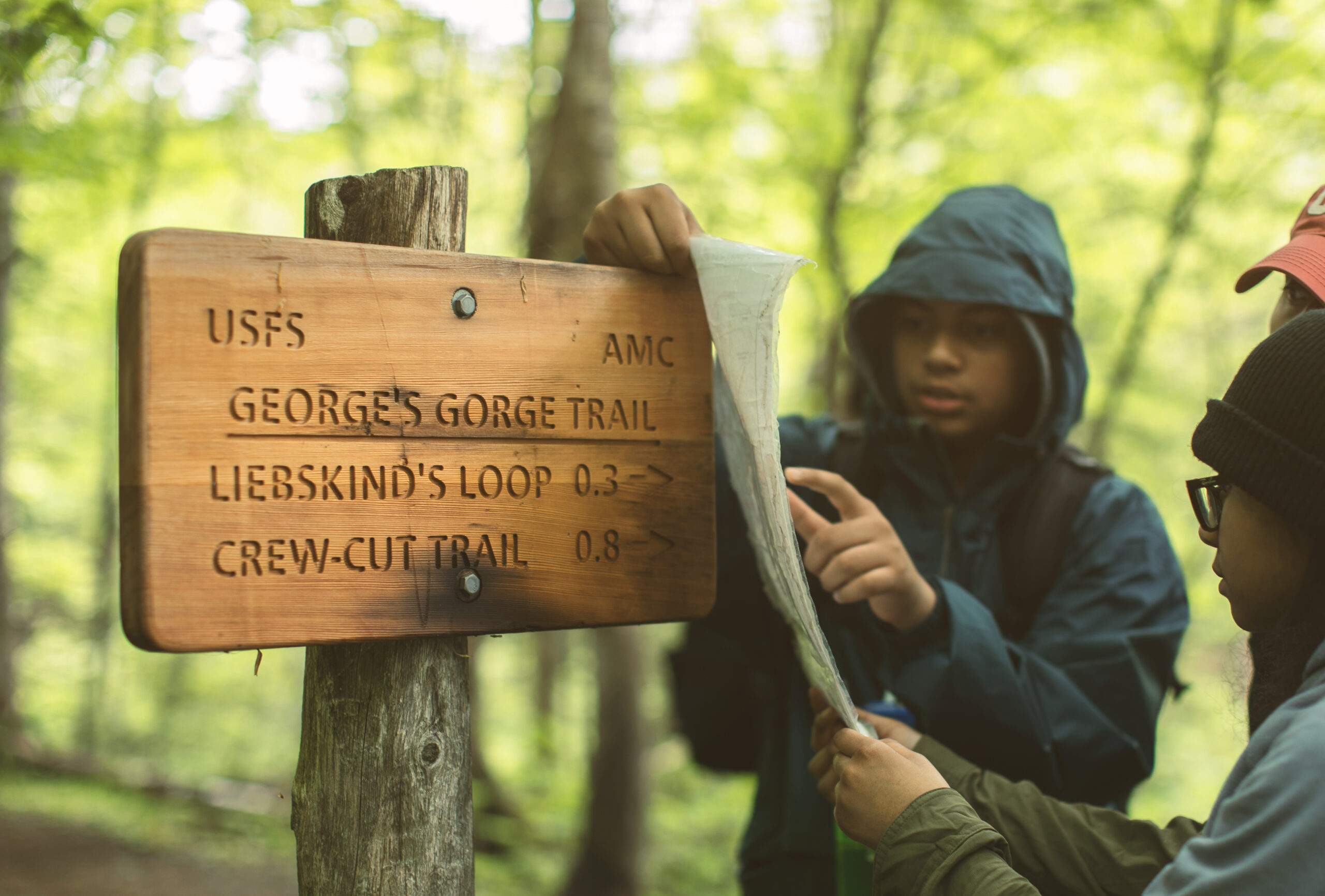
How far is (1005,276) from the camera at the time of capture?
213cm

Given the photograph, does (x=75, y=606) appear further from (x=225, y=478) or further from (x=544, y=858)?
(x=225, y=478)

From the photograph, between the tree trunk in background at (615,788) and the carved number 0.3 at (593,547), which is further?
the tree trunk in background at (615,788)

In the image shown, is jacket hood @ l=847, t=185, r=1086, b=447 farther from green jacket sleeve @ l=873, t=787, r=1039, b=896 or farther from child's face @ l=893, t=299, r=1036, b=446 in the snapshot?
green jacket sleeve @ l=873, t=787, r=1039, b=896

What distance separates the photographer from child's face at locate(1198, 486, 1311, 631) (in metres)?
1.20

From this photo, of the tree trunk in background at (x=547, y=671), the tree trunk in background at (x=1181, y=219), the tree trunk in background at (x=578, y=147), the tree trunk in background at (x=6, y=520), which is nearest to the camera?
the tree trunk in background at (x=578, y=147)

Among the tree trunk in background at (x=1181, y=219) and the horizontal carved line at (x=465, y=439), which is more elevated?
the tree trunk in background at (x=1181, y=219)

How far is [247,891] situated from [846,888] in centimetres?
647

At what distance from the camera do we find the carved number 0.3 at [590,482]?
1448 mm

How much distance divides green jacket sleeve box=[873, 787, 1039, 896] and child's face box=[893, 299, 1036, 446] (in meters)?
1.07

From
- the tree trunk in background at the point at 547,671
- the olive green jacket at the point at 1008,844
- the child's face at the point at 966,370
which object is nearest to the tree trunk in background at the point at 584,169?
the child's face at the point at 966,370

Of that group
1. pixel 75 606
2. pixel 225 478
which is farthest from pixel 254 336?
pixel 75 606

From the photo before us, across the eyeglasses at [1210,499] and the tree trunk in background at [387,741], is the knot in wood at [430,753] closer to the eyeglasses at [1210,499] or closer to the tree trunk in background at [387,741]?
the tree trunk in background at [387,741]

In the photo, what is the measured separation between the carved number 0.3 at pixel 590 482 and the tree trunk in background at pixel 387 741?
327 millimetres

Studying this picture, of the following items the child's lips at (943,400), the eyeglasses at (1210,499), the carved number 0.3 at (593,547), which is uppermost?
the child's lips at (943,400)
